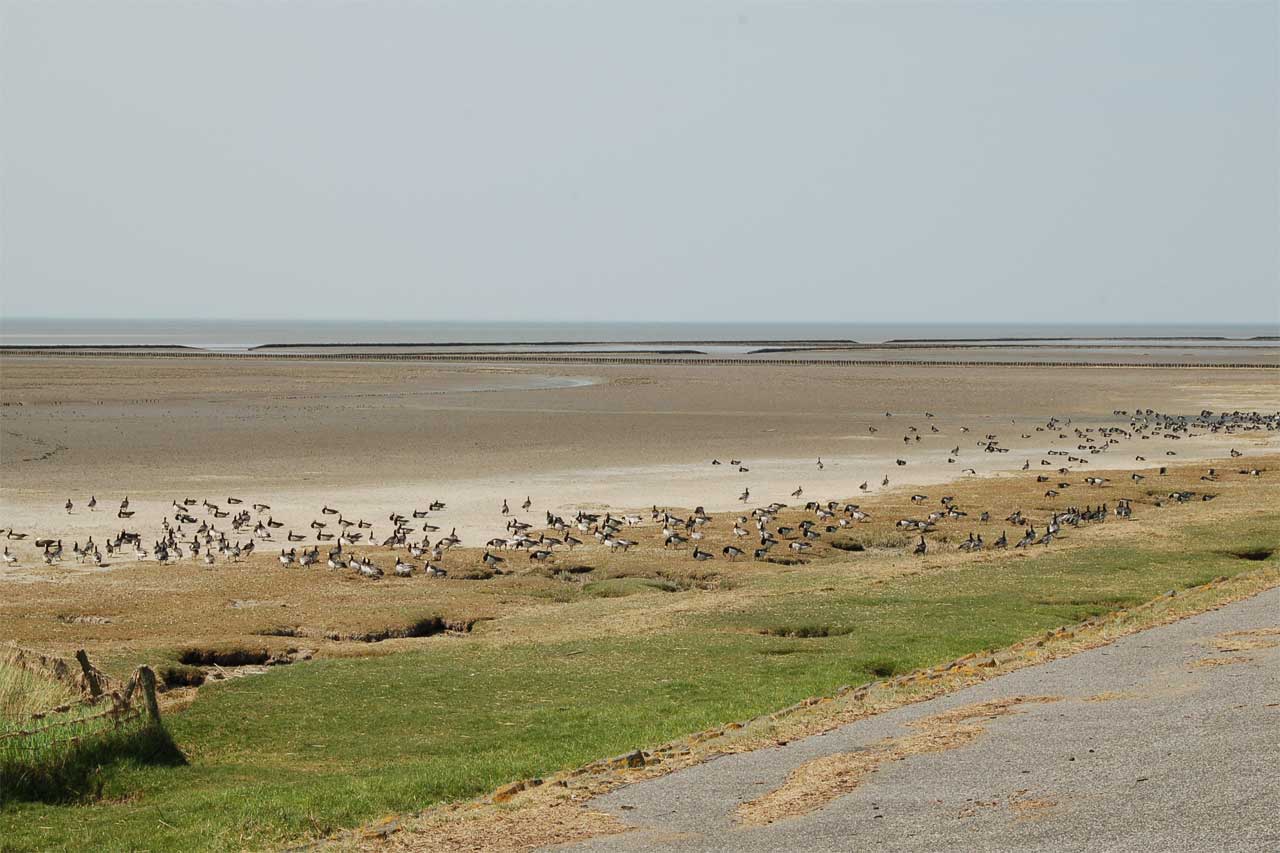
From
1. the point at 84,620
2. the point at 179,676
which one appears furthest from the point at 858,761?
the point at 84,620

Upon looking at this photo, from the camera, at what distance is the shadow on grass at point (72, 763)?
15320 mm

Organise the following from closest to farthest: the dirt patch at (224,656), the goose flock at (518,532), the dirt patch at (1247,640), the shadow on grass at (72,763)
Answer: the shadow on grass at (72,763), the dirt patch at (1247,640), the dirt patch at (224,656), the goose flock at (518,532)

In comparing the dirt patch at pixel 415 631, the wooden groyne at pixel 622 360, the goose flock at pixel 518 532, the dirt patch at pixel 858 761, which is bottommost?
the dirt patch at pixel 415 631

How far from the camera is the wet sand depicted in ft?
148

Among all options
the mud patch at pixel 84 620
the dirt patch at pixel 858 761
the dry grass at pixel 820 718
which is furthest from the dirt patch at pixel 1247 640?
the mud patch at pixel 84 620

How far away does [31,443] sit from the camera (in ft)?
190

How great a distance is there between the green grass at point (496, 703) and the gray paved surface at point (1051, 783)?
2711 mm

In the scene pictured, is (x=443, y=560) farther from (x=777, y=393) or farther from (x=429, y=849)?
(x=777, y=393)

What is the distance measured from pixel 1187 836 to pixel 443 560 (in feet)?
75.6

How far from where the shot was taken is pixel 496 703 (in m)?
19.6

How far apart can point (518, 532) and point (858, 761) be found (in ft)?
73.6

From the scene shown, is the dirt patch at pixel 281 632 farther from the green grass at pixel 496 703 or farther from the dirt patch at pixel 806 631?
the dirt patch at pixel 806 631

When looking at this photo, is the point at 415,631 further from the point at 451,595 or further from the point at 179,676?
the point at 179,676

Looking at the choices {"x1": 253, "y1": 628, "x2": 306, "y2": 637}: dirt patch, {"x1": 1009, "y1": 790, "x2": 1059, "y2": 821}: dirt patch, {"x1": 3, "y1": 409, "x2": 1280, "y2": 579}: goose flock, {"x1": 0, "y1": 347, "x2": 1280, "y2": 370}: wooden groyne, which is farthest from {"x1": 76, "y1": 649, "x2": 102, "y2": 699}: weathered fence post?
{"x1": 0, "y1": 347, "x2": 1280, "y2": 370}: wooden groyne
